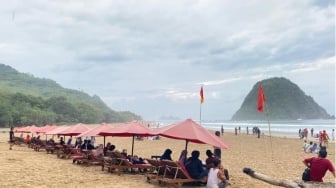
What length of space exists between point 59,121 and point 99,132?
88.4 metres

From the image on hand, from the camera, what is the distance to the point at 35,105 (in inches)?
3839

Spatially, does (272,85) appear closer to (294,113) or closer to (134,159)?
(294,113)

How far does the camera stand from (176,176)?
10.6 metres

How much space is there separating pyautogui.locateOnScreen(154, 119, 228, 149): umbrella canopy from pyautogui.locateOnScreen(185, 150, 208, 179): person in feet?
1.77

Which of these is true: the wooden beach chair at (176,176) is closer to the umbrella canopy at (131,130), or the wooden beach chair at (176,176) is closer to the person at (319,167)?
the umbrella canopy at (131,130)

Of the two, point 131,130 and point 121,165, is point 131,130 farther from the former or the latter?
point 121,165

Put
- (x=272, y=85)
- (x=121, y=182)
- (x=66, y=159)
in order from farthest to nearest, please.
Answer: (x=272, y=85)
(x=66, y=159)
(x=121, y=182)

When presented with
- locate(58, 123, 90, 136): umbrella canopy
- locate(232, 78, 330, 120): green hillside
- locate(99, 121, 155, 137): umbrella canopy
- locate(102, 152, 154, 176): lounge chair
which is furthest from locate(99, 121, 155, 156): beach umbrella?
locate(232, 78, 330, 120): green hillside

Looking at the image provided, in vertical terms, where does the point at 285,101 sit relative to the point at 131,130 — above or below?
above

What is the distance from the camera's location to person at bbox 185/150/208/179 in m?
10.7

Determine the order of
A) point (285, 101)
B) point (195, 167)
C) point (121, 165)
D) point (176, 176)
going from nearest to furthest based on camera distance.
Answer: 1. point (176, 176)
2. point (195, 167)
3. point (121, 165)
4. point (285, 101)

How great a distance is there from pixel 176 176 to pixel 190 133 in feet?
4.22

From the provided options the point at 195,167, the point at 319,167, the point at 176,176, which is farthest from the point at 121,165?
the point at 319,167

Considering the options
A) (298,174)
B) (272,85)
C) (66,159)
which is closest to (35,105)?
(66,159)
